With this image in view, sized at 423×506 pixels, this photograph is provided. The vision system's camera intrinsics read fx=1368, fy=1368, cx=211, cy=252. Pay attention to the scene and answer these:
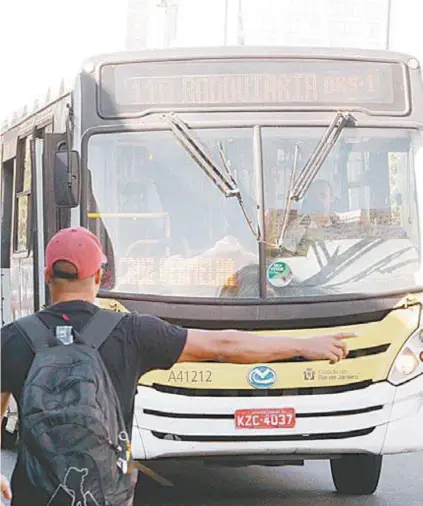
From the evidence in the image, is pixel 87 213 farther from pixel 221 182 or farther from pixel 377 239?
pixel 377 239

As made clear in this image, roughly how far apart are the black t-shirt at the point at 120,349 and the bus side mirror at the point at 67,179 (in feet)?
13.6

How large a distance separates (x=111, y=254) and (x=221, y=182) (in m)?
0.88

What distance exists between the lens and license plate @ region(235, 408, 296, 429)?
871 cm

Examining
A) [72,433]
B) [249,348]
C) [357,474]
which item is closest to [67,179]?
[357,474]

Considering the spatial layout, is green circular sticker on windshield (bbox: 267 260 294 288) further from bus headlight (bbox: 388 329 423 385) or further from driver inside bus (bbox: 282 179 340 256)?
bus headlight (bbox: 388 329 423 385)

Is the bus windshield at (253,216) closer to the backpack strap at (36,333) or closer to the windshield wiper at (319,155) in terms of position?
the windshield wiper at (319,155)

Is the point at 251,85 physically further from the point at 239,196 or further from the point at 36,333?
the point at 36,333

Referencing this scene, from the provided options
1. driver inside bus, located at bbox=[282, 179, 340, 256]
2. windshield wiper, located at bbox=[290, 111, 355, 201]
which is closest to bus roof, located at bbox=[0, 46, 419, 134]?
windshield wiper, located at bbox=[290, 111, 355, 201]

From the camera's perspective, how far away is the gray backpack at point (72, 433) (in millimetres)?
4477

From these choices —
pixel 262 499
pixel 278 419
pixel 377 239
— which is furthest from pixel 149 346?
pixel 262 499

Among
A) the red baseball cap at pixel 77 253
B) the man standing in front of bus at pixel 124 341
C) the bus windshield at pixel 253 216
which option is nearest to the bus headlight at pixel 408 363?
the bus windshield at pixel 253 216

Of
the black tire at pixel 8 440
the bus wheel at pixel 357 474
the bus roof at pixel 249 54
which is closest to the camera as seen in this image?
the bus roof at pixel 249 54

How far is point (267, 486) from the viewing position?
10.9m

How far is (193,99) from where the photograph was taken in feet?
30.8
